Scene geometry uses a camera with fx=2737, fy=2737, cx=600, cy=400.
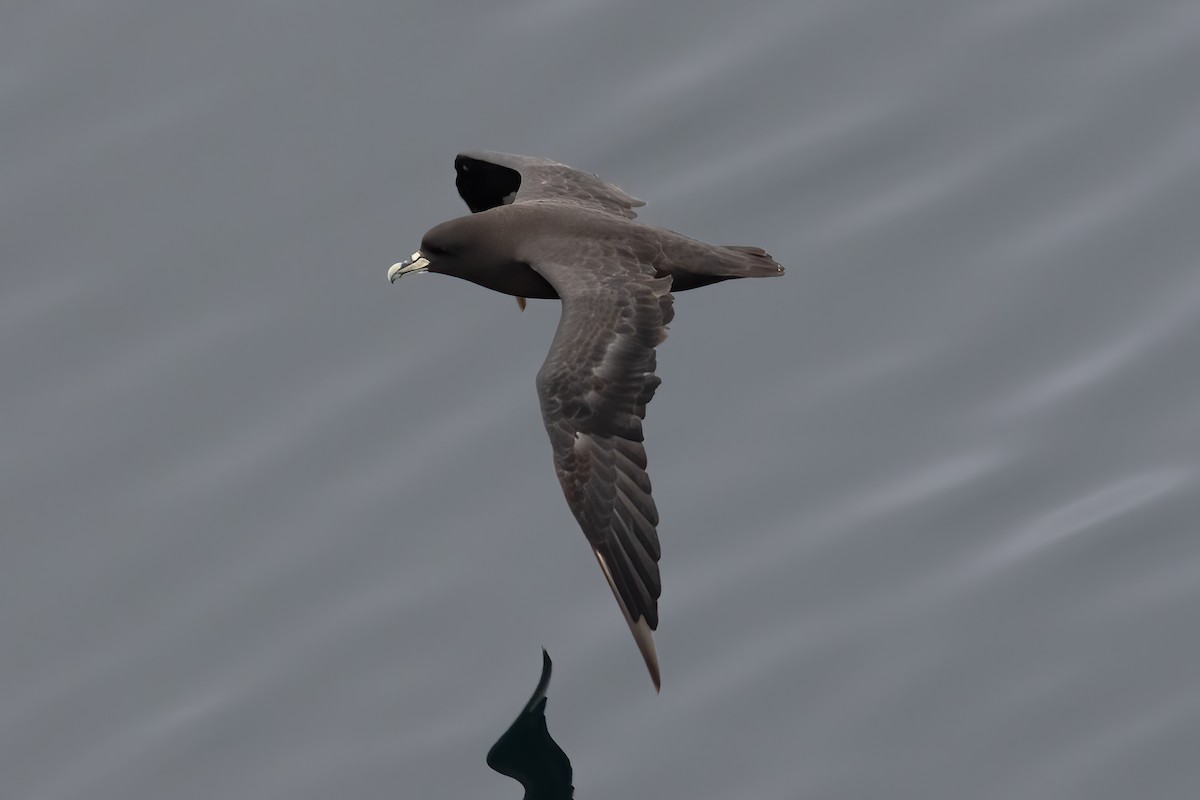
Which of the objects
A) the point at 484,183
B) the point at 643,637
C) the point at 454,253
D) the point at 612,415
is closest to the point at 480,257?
the point at 454,253

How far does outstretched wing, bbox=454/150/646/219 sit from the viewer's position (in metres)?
17.3

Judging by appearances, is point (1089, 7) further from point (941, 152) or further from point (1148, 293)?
point (1148, 293)

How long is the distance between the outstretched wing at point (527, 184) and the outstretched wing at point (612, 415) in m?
1.71

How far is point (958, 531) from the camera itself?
16.0 metres

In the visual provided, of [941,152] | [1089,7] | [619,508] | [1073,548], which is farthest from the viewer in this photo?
[1089,7]

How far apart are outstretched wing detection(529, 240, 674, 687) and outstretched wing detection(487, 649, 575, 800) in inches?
37.7

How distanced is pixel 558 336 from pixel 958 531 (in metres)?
2.71

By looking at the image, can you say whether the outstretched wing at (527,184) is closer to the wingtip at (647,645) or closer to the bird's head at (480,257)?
the bird's head at (480,257)

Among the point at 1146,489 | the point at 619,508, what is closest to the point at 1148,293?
the point at 1146,489

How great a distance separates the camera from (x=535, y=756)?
15039 millimetres

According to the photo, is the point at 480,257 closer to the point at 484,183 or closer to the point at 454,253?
the point at 454,253

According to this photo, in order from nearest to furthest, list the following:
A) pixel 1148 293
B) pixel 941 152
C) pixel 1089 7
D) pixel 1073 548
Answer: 1. pixel 1073 548
2. pixel 1148 293
3. pixel 941 152
4. pixel 1089 7

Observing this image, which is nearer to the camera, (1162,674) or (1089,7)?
(1162,674)

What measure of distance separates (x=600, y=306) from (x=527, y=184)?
7.83 ft
